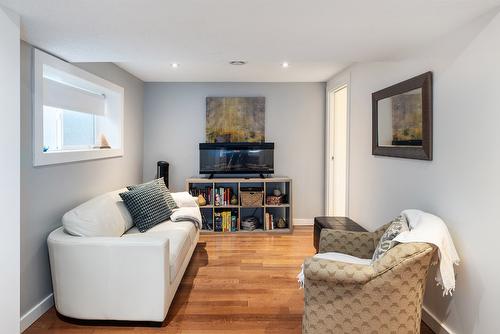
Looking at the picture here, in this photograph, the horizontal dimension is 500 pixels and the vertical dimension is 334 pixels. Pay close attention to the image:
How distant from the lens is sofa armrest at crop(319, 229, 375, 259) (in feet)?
8.71

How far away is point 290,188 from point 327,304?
3.07 meters

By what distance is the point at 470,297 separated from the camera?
2.04 m

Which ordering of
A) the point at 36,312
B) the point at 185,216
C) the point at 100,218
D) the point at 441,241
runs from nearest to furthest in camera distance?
the point at 441,241, the point at 36,312, the point at 100,218, the point at 185,216

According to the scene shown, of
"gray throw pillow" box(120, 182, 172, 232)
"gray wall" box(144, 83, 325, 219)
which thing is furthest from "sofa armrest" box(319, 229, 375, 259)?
"gray wall" box(144, 83, 325, 219)

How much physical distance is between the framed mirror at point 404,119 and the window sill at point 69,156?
274cm

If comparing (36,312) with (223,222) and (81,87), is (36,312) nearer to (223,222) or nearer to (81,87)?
(81,87)

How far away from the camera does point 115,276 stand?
2.39m

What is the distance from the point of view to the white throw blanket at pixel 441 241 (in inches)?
74.5

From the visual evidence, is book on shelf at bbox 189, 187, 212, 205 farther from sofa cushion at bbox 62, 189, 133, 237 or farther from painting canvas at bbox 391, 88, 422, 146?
painting canvas at bbox 391, 88, 422, 146

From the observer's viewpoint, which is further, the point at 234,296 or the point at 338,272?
the point at 234,296

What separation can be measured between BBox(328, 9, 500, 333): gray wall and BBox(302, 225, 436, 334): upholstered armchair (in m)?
0.33

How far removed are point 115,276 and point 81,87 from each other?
80.7 inches

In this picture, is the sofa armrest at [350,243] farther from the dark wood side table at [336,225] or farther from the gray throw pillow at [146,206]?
the gray throw pillow at [146,206]

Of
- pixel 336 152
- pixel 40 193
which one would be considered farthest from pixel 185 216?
pixel 336 152
